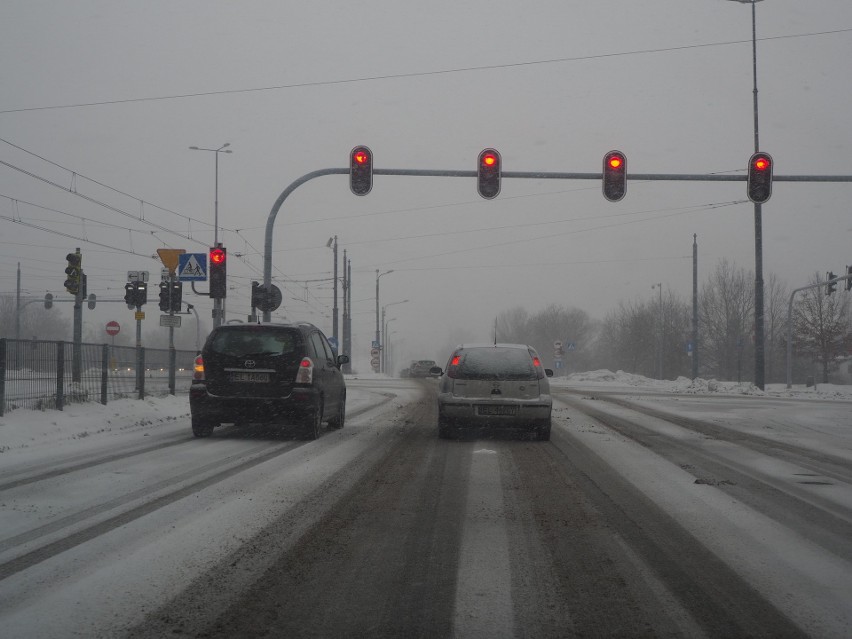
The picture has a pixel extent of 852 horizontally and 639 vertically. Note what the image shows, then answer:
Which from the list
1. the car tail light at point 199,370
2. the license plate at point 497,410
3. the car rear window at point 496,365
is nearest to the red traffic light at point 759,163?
the car rear window at point 496,365

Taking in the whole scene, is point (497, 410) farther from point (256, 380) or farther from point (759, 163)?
point (759, 163)

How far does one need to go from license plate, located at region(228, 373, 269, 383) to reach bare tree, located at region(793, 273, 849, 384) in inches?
1974

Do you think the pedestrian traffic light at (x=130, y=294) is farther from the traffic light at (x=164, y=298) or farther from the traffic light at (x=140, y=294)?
the traffic light at (x=164, y=298)

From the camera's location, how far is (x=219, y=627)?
4031 mm

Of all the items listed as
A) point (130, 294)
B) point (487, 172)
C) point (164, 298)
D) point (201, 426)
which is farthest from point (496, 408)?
point (130, 294)

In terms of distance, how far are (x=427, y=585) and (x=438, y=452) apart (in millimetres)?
6276

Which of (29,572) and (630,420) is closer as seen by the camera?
(29,572)

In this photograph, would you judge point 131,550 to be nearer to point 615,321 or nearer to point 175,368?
point 175,368

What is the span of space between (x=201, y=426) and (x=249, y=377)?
1091 millimetres

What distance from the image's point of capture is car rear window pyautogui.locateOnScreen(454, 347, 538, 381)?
12562 millimetres

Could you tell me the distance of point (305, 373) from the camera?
40.5 ft

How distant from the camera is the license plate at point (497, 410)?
12406 mm

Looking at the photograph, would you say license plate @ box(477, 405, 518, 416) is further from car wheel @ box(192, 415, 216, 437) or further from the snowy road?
car wheel @ box(192, 415, 216, 437)

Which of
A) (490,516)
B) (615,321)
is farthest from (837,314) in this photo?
(490,516)
